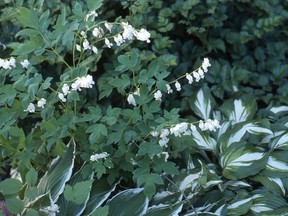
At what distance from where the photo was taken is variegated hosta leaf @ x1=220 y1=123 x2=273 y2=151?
93.1 inches

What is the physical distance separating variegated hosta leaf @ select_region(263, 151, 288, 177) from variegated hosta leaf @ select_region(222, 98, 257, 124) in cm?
29

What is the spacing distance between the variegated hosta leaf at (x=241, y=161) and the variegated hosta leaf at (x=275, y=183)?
43mm

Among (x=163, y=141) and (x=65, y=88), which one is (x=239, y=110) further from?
(x=65, y=88)

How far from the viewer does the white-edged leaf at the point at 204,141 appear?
2.40 meters

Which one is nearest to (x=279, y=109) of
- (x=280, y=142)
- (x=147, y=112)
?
(x=280, y=142)

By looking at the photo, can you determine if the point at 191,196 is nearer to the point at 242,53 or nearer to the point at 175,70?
the point at 175,70

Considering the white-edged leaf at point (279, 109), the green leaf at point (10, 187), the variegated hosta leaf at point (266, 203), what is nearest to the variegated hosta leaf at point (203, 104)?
the white-edged leaf at point (279, 109)

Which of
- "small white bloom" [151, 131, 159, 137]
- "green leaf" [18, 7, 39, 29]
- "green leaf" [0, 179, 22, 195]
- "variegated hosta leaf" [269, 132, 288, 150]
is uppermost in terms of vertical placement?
"green leaf" [18, 7, 39, 29]

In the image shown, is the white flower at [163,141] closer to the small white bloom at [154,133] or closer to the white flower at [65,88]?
the small white bloom at [154,133]

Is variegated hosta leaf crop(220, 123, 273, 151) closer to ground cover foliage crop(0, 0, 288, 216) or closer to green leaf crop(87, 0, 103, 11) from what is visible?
ground cover foliage crop(0, 0, 288, 216)

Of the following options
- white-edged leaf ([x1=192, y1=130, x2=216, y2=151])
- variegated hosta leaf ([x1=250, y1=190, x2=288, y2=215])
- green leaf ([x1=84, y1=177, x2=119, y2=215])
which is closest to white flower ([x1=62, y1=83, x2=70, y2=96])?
green leaf ([x1=84, y1=177, x2=119, y2=215])

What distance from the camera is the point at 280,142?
7.67ft

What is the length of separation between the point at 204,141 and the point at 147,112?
0.50 metres

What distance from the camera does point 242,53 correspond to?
287 cm
